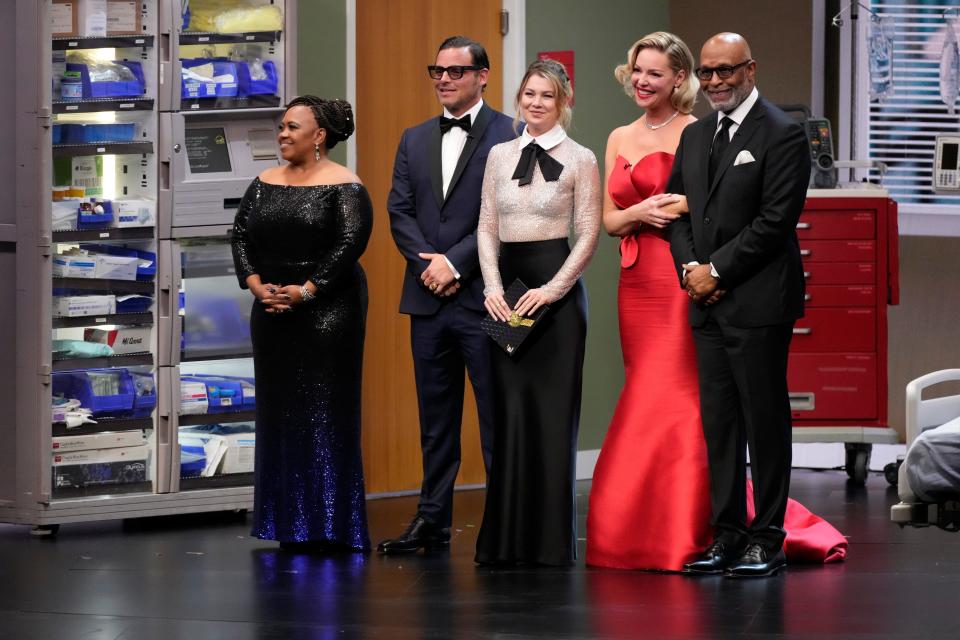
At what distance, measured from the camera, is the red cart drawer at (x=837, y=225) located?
709cm

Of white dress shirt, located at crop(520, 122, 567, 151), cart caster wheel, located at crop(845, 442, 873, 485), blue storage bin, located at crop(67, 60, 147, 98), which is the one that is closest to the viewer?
white dress shirt, located at crop(520, 122, 567, 151)

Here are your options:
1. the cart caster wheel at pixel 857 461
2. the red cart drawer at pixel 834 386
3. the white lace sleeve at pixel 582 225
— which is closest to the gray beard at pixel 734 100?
the white lace sleeve at pixel 582 225

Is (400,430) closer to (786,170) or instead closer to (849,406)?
(849,406)

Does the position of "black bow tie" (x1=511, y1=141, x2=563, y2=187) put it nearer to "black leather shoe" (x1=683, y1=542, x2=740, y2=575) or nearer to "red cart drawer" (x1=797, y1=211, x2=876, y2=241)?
"black leather shoe" (x1=683, y1=542, x2=740, y2=575)

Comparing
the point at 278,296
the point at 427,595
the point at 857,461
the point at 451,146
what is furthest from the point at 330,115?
the point at 857,461

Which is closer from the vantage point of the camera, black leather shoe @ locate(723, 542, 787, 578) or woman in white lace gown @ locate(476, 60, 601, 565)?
black leather shoe @ locate(723, 542, 787, 578)

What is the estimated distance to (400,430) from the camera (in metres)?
6.68

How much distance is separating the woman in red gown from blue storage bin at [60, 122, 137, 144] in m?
1.99

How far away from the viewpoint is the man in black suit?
5.01 metres

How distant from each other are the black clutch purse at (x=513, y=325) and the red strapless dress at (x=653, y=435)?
1.05 feet

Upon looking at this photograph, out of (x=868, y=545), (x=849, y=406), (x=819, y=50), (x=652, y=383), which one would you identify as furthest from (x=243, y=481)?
(x=819, y=50)

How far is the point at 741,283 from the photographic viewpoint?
14.7 ft

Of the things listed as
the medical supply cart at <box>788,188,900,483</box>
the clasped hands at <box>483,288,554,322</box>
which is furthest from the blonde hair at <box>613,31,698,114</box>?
the medical supply cart at <box>788,188,900,483</box>

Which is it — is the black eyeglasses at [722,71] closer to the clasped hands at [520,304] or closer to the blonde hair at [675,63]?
the blonde hair at [675,63]
